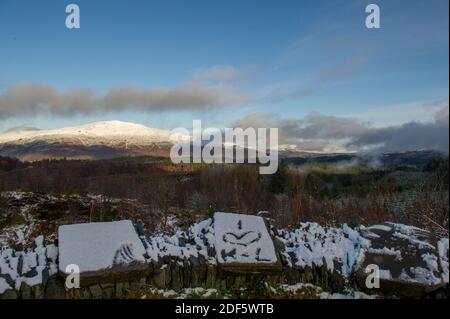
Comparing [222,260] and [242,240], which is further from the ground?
[242,240]

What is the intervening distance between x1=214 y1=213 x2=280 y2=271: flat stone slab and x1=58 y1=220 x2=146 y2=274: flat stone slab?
74.3 inches

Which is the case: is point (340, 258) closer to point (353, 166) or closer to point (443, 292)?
point (443, 292)

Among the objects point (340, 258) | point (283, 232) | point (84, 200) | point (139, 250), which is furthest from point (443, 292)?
point (84, 200)

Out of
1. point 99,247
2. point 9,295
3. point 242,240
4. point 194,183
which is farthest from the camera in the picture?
point 194,183

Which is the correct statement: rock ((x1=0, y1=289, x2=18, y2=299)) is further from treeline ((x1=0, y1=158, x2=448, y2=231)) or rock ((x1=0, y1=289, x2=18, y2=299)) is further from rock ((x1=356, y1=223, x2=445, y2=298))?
treeline ((x1=0, y1=158, x2=448, y2=231))

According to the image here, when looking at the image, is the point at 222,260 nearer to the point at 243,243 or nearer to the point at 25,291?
the point at 243,243

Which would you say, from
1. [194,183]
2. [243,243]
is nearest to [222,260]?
[243,243]

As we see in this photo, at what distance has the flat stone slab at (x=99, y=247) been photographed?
8203 millimetres

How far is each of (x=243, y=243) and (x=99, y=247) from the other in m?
3.28

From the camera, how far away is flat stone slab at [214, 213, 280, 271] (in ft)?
29.5

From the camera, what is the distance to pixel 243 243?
9531mm

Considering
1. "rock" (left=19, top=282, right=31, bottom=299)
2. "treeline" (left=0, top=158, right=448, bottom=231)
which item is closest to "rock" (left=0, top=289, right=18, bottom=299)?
"rock" (left=19, top=282, right=31, bottom=299)

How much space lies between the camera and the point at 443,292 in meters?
8.37

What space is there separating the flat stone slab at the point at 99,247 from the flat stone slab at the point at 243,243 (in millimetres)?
1887
